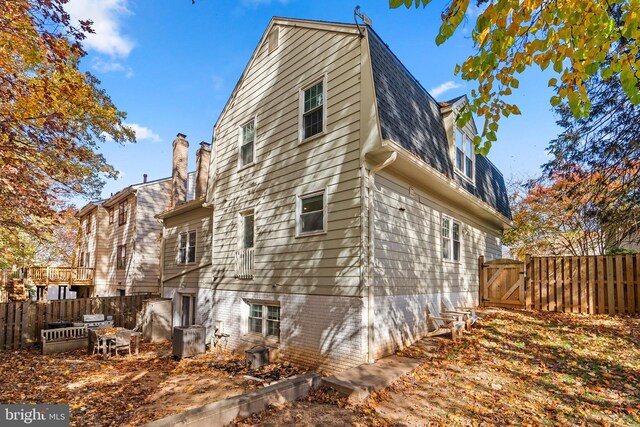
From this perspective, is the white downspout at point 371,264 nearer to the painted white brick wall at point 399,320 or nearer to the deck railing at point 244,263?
the painted white brick wall at point 399,320

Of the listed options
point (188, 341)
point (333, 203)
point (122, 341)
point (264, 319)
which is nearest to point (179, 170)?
point (122, 341)

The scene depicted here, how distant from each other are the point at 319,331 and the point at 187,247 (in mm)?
8889

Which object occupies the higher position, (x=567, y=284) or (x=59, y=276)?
(x=567, y=284)

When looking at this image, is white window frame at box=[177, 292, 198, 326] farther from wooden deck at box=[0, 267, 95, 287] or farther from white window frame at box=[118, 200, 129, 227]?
wooden deck at box=[0, 267, 95, 287]

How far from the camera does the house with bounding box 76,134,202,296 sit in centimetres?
2166

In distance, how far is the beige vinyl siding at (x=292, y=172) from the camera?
26.9ft

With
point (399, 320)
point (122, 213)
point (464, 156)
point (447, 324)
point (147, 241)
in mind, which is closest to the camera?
point (399, 320)

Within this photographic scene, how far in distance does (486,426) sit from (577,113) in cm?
440

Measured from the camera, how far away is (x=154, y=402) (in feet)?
22.5

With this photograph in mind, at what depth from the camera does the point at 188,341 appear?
1074 centimetres

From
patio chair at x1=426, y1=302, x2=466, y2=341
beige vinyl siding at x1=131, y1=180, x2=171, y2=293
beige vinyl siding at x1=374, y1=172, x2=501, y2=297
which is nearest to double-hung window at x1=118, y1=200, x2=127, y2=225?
beige vinyl siding at x1=131, y1=180, x2=171, y2=293

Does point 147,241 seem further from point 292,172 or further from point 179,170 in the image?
point 292,172

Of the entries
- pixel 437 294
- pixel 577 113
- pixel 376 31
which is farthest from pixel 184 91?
pixel 577 113

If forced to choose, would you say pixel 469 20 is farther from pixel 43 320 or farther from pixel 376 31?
pixel 43 320
